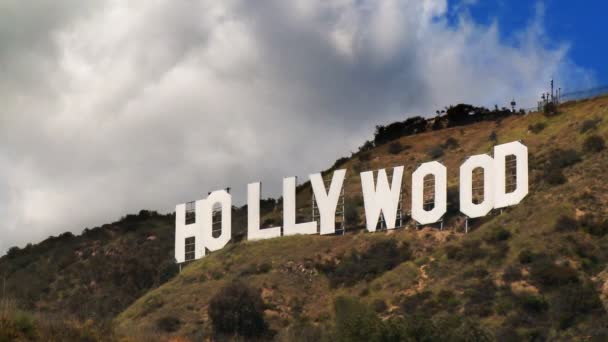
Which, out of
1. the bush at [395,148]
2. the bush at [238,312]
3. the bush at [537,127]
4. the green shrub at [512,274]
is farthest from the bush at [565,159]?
the bush at [238,312]

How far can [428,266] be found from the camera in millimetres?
66562

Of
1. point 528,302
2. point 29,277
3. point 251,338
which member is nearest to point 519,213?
point 528,302

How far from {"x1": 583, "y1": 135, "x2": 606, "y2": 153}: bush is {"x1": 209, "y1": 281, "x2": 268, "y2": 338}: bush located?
905 inches

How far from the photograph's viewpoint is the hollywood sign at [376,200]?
226ft

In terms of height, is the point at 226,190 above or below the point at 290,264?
above

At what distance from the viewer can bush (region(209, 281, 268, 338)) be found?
64.6 meters

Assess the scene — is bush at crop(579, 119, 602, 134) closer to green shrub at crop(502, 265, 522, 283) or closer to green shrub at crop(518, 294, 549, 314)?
green shrub at crop(502, 265, 522, 283)

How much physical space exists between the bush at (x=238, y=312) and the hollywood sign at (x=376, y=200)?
1027 cm

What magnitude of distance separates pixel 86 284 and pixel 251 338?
31619mm

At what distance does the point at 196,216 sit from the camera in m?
81.2

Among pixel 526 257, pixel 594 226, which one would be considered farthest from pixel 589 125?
pixel 526 257

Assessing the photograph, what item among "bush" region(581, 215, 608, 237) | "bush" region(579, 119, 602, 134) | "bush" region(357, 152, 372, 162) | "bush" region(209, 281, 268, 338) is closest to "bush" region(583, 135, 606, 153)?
"bush" region(579, 119, 602, 134)

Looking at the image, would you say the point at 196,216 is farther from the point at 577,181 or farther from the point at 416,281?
the point at 577,181

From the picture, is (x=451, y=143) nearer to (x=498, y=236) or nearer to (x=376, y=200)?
(x=376, y=200)
